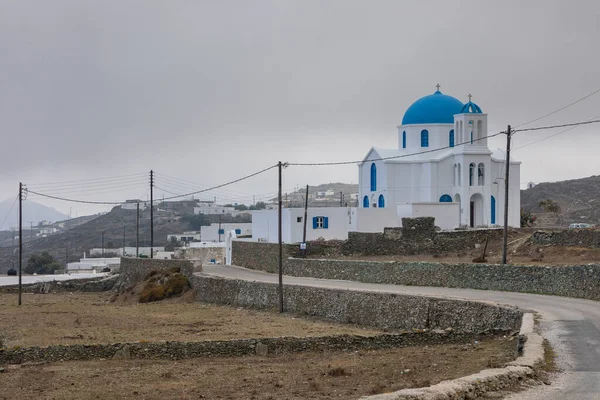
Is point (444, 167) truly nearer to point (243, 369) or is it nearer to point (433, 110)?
point (433, 110)

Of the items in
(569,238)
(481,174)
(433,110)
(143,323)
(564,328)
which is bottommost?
(143,323)

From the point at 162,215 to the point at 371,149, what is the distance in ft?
445

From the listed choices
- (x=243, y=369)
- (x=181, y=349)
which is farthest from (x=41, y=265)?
(x=243, y=369)

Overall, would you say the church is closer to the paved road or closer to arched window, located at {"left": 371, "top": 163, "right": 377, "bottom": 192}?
arched window, located at {"left": 371, "top": 163, "right": 377, "bottom": 192}

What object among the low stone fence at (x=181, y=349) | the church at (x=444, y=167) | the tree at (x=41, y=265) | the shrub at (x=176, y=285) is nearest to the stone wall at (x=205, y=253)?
the church at (x=444, y=167)

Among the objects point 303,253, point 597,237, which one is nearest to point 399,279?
point 597,237

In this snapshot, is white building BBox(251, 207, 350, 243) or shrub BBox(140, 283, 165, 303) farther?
white building BBox(251, 207, 350, 243)

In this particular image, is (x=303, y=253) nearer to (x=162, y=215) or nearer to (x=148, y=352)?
(x=148, y=352)

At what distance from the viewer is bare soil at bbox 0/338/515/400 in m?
18.0

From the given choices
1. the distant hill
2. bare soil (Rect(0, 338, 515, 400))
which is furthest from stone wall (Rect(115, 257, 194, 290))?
the distant hill

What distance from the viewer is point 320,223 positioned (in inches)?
2298

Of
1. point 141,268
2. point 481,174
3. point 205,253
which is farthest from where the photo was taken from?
point 205,253

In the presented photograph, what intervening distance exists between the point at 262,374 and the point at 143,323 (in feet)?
56.8

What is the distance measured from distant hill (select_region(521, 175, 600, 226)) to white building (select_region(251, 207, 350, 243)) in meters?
29.7
